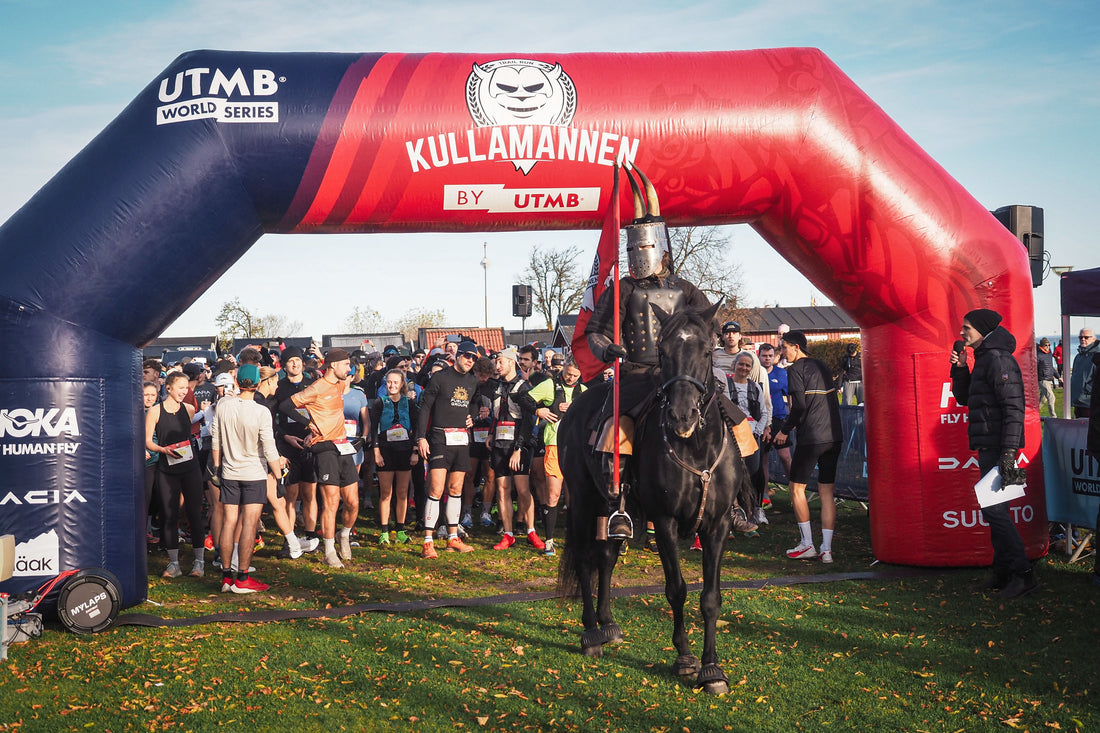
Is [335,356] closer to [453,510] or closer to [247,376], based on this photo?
[247,376]

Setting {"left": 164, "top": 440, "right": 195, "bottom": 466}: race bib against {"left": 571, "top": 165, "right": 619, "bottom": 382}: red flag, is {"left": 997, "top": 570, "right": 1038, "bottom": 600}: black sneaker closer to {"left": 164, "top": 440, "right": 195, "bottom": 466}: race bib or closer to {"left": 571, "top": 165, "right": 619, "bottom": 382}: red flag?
{"left": 571, "top": 165, "right": 619, "bottom": 382}: red flag

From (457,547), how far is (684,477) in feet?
17.1

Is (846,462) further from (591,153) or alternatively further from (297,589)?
(297,589)

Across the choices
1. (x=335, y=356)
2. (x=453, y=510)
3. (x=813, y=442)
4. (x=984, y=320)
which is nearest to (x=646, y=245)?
(x=984, y=320)

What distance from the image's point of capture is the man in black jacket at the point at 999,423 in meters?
7.43

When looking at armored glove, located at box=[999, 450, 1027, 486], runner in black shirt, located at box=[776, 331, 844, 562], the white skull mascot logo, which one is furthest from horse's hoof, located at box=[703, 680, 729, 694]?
the white skull mascot logo

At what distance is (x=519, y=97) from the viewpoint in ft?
26.7

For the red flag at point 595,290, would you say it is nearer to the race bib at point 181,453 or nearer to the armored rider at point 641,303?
the armored rider at point 641,303

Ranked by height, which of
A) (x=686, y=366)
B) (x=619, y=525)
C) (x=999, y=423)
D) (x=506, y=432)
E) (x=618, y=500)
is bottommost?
(x=619, y=525)

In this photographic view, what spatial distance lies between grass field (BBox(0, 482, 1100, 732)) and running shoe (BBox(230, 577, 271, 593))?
18 cm

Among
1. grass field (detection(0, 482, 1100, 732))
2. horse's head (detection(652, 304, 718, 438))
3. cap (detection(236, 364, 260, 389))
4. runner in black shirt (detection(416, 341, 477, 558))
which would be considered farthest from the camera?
runner in black shirt (detection(416, 341, 477, 558))

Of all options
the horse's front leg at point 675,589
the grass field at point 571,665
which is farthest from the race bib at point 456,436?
the horse's front leg at point 675,589

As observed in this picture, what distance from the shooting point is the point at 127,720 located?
17.3 feet

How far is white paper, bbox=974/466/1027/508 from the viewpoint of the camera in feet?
24.2
